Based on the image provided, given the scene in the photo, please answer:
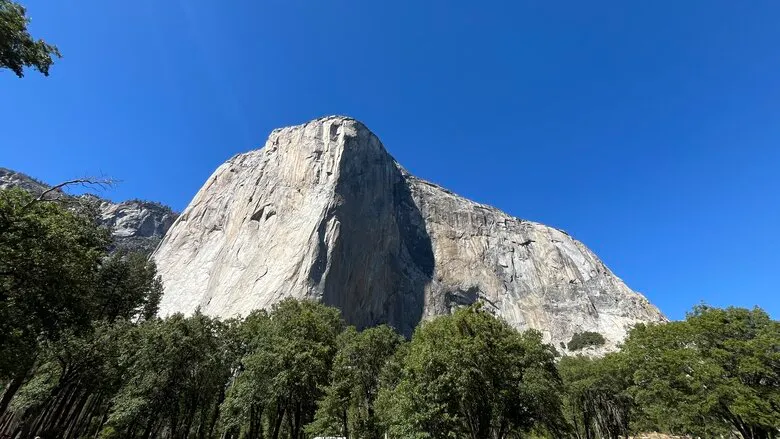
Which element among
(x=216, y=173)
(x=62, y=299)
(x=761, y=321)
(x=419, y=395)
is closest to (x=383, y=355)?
(x=419, y=395)

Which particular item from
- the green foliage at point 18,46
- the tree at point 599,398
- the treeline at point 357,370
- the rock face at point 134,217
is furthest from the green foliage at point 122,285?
the rock face at point 134,217

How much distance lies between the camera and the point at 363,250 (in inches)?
3676

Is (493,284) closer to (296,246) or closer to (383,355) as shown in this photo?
(296,246)

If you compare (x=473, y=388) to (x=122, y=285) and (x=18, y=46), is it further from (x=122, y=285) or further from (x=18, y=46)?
(x=122, y=285)

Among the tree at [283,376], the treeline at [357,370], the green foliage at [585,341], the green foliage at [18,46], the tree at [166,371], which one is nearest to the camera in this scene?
the green foliage at [18,46]

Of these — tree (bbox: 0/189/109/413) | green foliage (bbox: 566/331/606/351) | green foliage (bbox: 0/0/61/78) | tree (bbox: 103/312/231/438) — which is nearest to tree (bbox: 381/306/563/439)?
tree (bbox: 103/312/231/438)

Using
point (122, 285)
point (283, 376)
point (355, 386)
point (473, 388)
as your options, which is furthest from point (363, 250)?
point (473, 388)

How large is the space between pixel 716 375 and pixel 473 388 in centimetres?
1246

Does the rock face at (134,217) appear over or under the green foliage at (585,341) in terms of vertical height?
over

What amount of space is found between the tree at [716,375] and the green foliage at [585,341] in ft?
252

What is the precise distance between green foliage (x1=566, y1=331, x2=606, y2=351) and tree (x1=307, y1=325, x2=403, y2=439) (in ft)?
255

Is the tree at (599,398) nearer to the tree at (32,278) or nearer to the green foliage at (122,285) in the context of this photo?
the tree at (32,278)

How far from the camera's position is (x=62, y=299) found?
1378 cm

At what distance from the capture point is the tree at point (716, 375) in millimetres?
18547
